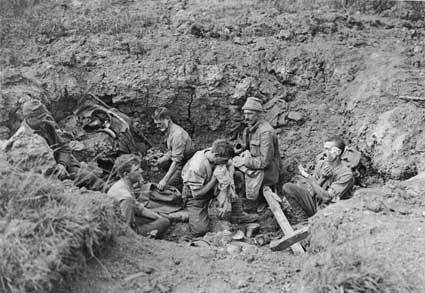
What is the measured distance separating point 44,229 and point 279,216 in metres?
3.83

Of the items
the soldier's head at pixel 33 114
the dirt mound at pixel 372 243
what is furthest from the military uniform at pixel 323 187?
the soldier's head at pixel 33 114

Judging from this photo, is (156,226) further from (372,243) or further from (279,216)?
(372,243)

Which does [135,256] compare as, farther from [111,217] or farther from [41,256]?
[41,256]

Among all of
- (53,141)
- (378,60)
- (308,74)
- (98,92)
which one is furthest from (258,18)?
(53,141)

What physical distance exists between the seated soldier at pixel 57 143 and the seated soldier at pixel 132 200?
348mm

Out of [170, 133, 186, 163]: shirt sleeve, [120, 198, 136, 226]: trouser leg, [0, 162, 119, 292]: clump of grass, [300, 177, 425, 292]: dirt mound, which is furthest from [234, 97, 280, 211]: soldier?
[0, 162, 119, 292]: clump of grass

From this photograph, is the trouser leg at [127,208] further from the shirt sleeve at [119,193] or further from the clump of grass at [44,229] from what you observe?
the clump of grass at [44,229]

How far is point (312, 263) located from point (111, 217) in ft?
6.71

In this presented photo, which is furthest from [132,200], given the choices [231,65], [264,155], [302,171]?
[231,65]

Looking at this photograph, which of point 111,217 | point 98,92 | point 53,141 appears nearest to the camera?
point 111,217

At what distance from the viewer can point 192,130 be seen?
32.8 feet

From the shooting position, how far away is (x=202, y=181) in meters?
8.08

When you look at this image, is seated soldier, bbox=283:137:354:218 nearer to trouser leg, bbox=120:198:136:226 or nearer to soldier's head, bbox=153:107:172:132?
soldier's head, bbox=153:107:172:132

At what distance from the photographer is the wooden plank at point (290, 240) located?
6.57 meters
